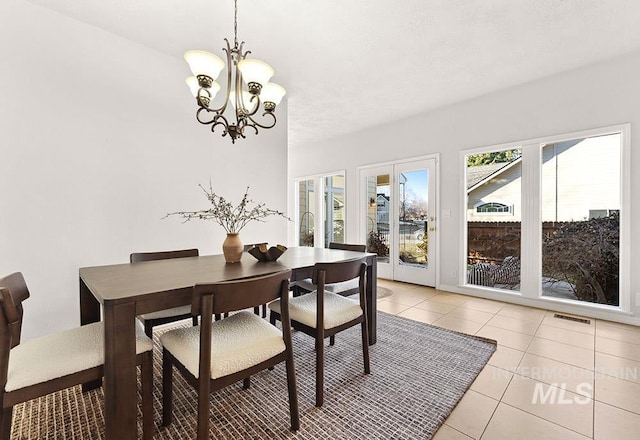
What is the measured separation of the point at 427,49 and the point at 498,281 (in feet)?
9.69

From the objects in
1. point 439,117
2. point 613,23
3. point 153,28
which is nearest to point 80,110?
point 153,28

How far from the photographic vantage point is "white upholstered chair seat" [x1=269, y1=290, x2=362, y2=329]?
68.6 inches

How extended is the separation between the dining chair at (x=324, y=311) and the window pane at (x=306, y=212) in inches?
166

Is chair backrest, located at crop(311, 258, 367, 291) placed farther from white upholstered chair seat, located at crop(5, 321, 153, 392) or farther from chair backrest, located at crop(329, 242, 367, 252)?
white upholstered chair seat, located at crop(5, 321, 153, 392)

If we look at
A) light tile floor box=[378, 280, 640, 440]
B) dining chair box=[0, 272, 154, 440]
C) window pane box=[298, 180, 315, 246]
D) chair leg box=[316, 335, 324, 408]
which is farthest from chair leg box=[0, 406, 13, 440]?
window pane box=[298, 180, 315, 246]

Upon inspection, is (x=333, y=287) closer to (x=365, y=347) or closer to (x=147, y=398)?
(x=365, y=347)

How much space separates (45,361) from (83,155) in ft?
6.04

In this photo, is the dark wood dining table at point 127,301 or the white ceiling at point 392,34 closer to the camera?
the dark wood dining table at point 127,301

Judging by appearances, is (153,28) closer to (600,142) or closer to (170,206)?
(170,206)

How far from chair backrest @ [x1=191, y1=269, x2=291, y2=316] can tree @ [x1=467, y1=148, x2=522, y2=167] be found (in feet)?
11.5

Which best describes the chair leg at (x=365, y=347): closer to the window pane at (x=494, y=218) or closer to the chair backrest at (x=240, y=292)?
the chair backrest at (x=240, y=292)

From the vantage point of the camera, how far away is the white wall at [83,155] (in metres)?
2.12

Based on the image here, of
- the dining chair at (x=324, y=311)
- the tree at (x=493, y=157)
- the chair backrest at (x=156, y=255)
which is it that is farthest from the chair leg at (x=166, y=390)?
the tree at (x=493, y=157)

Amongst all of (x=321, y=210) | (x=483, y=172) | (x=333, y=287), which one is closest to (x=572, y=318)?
(x=483, y=172)
